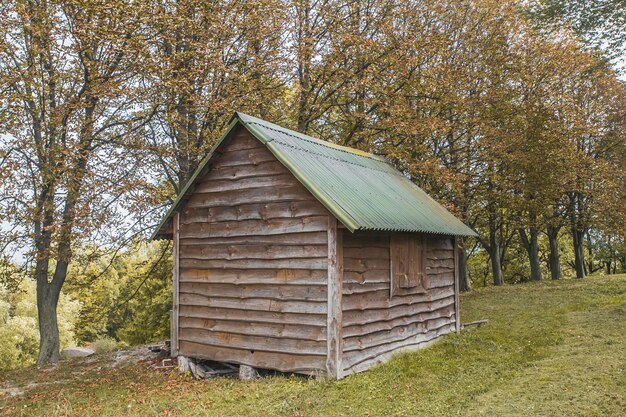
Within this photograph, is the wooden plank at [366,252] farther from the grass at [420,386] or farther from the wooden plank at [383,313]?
the grass at [420,386]

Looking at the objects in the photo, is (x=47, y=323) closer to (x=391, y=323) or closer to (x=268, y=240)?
(x=268, y=240)

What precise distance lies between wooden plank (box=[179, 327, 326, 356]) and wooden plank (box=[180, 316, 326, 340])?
8cm

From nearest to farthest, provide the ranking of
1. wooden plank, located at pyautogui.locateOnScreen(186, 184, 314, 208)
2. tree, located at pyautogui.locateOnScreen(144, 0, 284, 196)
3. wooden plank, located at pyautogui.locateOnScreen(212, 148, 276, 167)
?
wooden plank, located at pyautogui.locateOnScreen(186, 184, 314, 208) < wooden plank, located at pyautogui.locateOnScreen(212, 148, 276, 167) < tree, located at pyautogui.locateOnScreen(144, 0, 284, 196)

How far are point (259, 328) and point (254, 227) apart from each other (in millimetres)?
2174

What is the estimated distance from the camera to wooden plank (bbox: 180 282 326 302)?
32.5 ft

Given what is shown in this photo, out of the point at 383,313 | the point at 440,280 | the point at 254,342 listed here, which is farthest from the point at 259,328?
the point at 440,280

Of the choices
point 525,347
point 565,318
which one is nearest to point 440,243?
point 525,347

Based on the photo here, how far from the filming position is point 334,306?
9.55m

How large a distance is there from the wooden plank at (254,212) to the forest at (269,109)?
12.9 feet

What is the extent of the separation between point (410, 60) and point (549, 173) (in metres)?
9.26

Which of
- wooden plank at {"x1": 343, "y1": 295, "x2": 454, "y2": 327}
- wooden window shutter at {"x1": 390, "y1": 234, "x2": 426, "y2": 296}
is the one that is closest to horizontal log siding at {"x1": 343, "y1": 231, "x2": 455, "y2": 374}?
wooden plank at {"x1": 343, "y1": 295, "x2": 454, "y2": 327}

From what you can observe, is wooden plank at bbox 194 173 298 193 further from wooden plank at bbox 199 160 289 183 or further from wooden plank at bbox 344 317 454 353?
wooden plank at bbox 344 317 454 353

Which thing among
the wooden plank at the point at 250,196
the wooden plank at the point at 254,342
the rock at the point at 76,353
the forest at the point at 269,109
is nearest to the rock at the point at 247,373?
the wooden plank at the point at 254,342

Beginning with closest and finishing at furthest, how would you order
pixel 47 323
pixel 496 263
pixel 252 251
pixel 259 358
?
1. pixel 259 358
2. pixel 252 251
3. pixel 47 323
4. pixel 496 263
